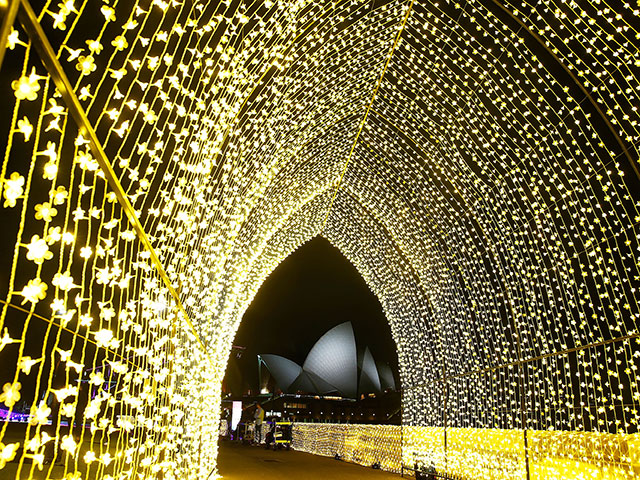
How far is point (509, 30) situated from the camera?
5.45 meters

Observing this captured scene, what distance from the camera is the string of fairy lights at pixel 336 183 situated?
266 centimetres

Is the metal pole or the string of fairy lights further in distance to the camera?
the string of fairy lights

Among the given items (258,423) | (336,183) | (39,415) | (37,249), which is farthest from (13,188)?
(258,423)

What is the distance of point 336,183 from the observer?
9797 mm

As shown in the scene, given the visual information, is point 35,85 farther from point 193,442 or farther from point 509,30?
point 509,30

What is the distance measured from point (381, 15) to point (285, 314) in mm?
18678

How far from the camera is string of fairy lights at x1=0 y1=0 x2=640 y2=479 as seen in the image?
266 cm

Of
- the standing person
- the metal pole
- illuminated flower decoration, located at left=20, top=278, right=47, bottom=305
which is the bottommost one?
the standing person

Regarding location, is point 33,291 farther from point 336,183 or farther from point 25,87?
point 336,183

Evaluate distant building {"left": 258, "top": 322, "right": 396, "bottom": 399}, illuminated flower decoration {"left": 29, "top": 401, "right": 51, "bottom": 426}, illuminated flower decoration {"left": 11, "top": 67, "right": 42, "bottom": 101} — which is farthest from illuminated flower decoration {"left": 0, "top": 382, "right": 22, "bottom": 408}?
distant building {"left": 258, "top": 322, "right": 396, "bottom": 399}

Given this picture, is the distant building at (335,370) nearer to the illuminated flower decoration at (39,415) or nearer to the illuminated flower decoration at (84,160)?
the illuminated flower decoration at (84,160)

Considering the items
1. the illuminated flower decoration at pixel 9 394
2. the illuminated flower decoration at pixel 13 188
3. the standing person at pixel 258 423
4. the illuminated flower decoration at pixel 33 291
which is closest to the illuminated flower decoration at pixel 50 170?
the illuminated flower decoration at pixel 13 188

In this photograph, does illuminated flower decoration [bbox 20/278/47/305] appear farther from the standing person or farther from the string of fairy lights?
the standing person

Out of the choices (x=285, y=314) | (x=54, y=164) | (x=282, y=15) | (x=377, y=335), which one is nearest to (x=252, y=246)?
(x=282, y=15)
